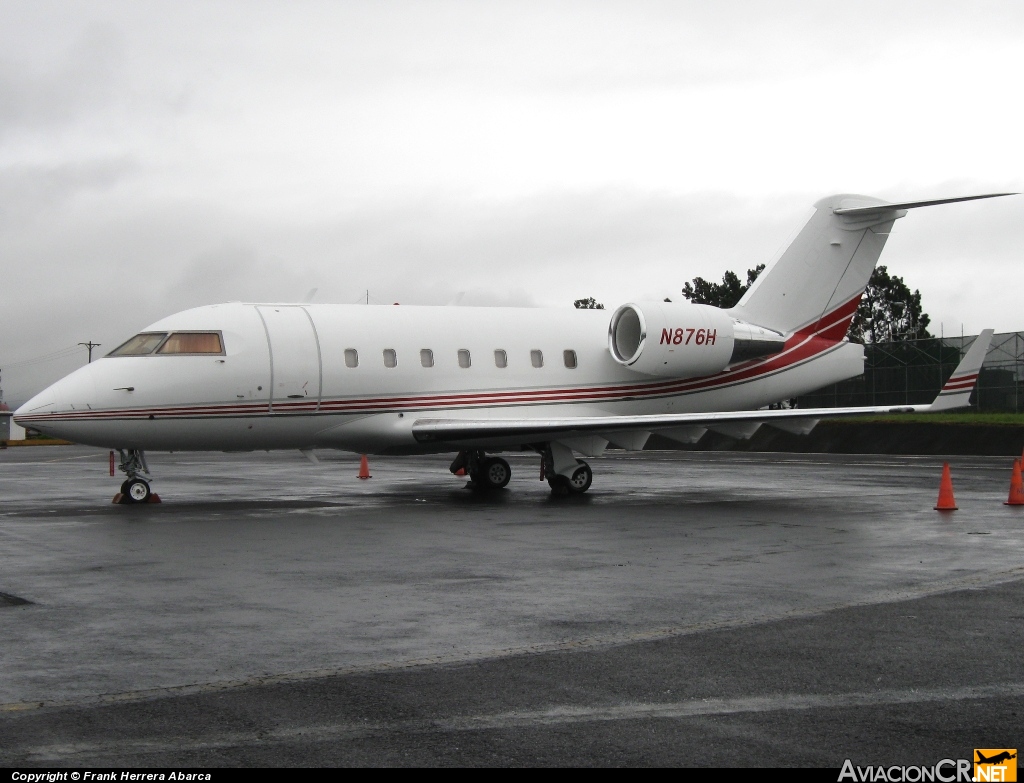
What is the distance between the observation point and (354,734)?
517cm

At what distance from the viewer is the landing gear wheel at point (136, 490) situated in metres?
17.7

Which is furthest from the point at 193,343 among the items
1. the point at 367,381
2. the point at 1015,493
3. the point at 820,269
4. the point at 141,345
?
the point at 1015,493

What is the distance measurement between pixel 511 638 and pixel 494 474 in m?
14.0

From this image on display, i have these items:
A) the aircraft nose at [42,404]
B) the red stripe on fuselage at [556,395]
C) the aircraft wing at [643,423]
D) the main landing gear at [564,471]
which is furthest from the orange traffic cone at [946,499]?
the aircraft nose at [42,404]

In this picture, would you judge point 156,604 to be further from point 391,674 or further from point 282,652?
point 391,674

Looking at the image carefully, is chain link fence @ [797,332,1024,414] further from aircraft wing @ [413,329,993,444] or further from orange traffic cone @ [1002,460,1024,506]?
orange traffic cone @ [1002,460,1024,506]

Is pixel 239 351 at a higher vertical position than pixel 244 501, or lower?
higher

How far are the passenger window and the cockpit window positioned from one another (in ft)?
0.50

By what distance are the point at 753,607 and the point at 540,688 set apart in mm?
2972

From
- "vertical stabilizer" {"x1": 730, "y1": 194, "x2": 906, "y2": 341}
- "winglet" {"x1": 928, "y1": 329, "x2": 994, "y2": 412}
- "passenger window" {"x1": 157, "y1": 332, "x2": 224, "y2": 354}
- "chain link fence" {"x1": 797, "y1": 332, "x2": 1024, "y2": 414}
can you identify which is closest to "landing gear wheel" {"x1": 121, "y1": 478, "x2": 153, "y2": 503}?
"passenger window" {"x1": 157, "y1": 332, "x2": 224, "y2": 354}

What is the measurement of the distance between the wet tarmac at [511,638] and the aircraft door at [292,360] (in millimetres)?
2992

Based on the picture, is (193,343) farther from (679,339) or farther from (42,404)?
(679,339)

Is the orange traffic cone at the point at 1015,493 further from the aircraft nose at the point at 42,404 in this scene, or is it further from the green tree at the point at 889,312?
the green tree at the point at 889,312

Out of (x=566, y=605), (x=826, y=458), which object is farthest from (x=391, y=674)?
(x=826, y=458)
